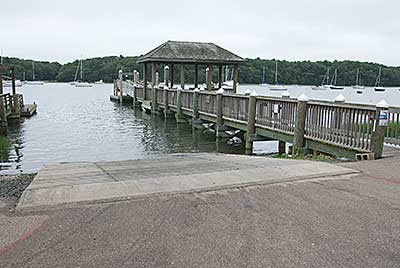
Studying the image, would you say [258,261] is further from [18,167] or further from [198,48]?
[198,48]

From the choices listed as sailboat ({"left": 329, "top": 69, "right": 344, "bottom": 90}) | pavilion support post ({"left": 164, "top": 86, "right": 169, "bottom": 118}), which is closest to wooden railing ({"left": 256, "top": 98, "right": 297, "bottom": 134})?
pavilion support post ({"left": 164, "top": 86, "right": 169, "bottom": 118})

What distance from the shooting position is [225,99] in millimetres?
18125

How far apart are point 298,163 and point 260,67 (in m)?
73.9

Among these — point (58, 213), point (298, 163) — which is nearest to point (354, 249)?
point (58, 213)

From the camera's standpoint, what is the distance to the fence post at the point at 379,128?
8898 mm

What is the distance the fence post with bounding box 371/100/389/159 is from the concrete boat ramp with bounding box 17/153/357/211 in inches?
69.9

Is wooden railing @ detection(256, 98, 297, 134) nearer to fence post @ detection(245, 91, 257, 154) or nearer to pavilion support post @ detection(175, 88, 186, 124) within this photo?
fence post @ detection(245, 91, 257, 154)

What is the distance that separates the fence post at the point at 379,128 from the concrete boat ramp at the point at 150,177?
1776 millimetres

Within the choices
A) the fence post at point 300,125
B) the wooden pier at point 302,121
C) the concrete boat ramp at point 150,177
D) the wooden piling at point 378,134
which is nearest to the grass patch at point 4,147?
the concrete boat ramp at point 150,177

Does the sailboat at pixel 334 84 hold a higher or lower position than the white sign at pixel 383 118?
lower

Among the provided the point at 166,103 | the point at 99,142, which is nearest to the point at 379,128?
the point at 99,142

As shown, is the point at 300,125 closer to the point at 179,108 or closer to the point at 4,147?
the point at 4,147

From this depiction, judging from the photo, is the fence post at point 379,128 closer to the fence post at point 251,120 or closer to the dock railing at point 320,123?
the dock railing at point 320,123

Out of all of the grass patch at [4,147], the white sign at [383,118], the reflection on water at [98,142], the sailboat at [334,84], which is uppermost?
the white sign at [383,118]
